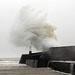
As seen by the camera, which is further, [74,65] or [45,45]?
[45,45]

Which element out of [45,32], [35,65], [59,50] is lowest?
[35,65]

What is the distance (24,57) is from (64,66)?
70.5ft

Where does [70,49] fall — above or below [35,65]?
above

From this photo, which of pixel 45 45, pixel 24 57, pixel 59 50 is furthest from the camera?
pixel 45 45

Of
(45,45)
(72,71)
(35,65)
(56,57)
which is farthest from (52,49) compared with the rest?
(45,45)

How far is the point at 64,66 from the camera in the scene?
14.1 meters

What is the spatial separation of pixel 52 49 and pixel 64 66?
9.59 m

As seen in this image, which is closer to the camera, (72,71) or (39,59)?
(72,71)

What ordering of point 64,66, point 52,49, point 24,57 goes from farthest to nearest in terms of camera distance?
point 24,57
point 52,49
point 64,66

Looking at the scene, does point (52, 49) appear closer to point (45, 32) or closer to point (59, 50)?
point (59, 50)

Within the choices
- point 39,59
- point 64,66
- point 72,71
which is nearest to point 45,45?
point 39,59

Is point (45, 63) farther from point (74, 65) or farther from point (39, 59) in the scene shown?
point (74, 65)

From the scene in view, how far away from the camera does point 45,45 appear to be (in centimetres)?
4078

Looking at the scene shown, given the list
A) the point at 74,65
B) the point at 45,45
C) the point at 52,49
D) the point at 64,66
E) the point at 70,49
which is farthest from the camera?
the point at 45,45
